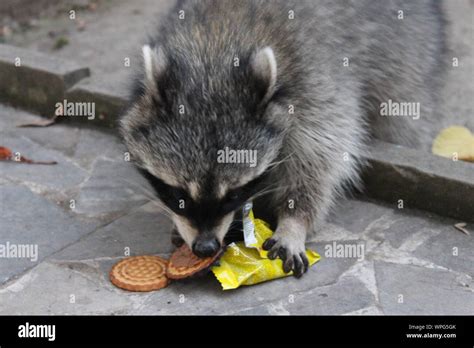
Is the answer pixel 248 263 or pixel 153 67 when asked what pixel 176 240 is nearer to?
pixel 248 263

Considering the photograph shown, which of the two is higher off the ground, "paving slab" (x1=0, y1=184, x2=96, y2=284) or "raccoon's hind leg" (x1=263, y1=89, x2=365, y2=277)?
"raccoon's hind leg" (x1=263, y1=89, x2=365, y2=277)

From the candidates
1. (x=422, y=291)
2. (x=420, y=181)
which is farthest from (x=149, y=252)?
(x=420, y=181)

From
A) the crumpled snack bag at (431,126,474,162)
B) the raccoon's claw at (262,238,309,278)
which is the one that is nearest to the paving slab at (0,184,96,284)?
the raccoon's claw at (262,238,309,278)

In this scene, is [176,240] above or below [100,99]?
below

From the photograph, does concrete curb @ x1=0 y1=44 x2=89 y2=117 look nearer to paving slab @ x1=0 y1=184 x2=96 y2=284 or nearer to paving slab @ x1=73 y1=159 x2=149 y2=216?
paving slab @ x1=73 y1=159 x2=149 y2=216

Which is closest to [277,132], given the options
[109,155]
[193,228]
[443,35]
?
[193,228]
